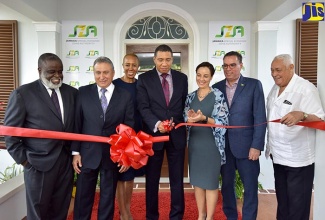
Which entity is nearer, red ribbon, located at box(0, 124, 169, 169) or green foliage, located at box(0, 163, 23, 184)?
red ribbon, located at box(0, 124, 169, 169)

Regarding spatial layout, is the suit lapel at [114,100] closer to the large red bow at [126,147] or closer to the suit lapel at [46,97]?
the large red bow at [126,147]

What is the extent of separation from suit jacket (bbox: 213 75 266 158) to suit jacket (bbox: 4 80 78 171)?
4.90 feet

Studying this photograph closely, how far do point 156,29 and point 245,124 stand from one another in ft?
9.55

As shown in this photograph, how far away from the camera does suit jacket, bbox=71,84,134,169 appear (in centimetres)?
259

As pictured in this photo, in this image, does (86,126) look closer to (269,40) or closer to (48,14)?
(48,14)

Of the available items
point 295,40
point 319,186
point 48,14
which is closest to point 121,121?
point 319,186

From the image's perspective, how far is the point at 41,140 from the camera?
7.83 feet

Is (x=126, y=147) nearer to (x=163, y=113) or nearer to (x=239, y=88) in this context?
(x=163, y=113)

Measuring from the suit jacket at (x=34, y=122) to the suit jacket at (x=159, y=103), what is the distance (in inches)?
31.2

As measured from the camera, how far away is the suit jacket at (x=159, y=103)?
293 cm

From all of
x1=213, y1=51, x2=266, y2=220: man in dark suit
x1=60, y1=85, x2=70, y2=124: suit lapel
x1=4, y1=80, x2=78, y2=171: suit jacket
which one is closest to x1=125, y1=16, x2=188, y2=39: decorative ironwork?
x1=213, y1=51, x2=266, y2=220: man in dark suit

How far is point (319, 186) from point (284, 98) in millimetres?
764

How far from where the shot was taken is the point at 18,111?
2.31 meters

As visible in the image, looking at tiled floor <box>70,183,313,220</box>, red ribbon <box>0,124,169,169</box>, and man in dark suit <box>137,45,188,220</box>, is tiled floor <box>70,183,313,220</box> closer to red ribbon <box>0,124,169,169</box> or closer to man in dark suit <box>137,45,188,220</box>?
man in dark suit <box>137,45,188,220</box>
